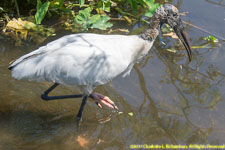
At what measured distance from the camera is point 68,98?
Answer: 452cm

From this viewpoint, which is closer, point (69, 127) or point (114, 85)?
point (69, 127)

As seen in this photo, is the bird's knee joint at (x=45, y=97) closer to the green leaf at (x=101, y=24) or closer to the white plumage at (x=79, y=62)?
the white plumage at (x=79, y=62)

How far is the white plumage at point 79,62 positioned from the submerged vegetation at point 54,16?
156cm

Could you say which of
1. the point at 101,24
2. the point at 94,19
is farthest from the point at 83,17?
the point at 101,24

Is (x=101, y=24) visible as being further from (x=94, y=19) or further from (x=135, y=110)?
(x=135, y=110)

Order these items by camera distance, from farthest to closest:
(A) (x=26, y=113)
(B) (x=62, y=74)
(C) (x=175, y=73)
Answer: (C) (x=175, y=73) < (A) (x=26, y=113) < (B) (x=62, y=74)

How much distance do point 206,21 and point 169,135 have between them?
3.12 metres

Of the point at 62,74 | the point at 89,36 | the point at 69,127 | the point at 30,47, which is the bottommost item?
the point at 69,127

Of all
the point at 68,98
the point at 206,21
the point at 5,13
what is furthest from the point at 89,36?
the point at 206,21

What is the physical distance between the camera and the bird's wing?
363cm

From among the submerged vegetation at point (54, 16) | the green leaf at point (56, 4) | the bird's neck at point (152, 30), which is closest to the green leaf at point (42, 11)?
the submerged vegetation at point (54, 16)

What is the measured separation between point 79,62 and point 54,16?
8.76 feet

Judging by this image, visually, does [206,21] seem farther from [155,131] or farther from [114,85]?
[155,131]

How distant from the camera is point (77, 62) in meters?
3.63
